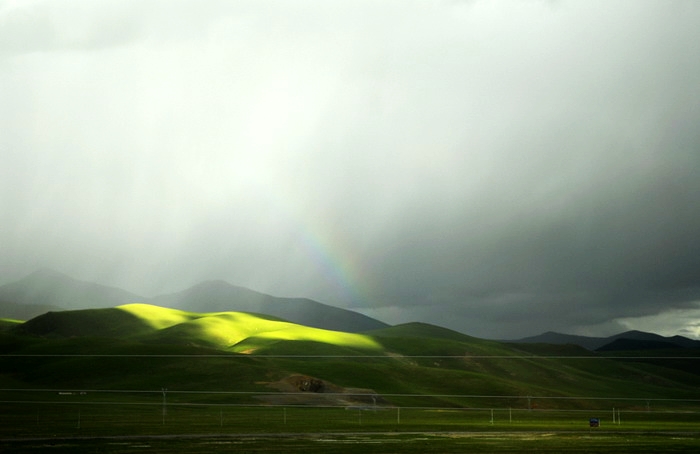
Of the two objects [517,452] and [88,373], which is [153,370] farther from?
[517,452]

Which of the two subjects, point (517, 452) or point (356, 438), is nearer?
point (517, 452)

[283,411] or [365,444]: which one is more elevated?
[365,444]

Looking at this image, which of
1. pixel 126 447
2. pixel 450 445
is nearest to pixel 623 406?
pixel 450 445

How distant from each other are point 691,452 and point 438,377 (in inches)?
5326

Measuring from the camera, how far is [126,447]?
141 ft

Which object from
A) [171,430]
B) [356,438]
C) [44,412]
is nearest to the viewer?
[356,438]

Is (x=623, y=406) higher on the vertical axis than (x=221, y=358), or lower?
lower

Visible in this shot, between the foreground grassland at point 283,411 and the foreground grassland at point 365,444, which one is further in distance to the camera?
the foreground grassland at point 283,411

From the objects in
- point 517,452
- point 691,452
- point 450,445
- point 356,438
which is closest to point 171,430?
point 356,438

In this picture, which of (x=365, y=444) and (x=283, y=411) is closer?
(x=365, y=444)

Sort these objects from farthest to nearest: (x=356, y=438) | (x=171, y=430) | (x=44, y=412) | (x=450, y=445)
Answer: (x=44, y=412), (x=171, y=430), (x=356, y=438), (x=450, y=445)

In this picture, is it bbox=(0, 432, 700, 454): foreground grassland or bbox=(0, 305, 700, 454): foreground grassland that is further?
bbox=(0, 305, 700, 454): foreground grassland

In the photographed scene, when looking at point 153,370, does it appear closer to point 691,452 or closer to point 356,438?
point 356,438

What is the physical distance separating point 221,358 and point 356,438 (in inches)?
4923
